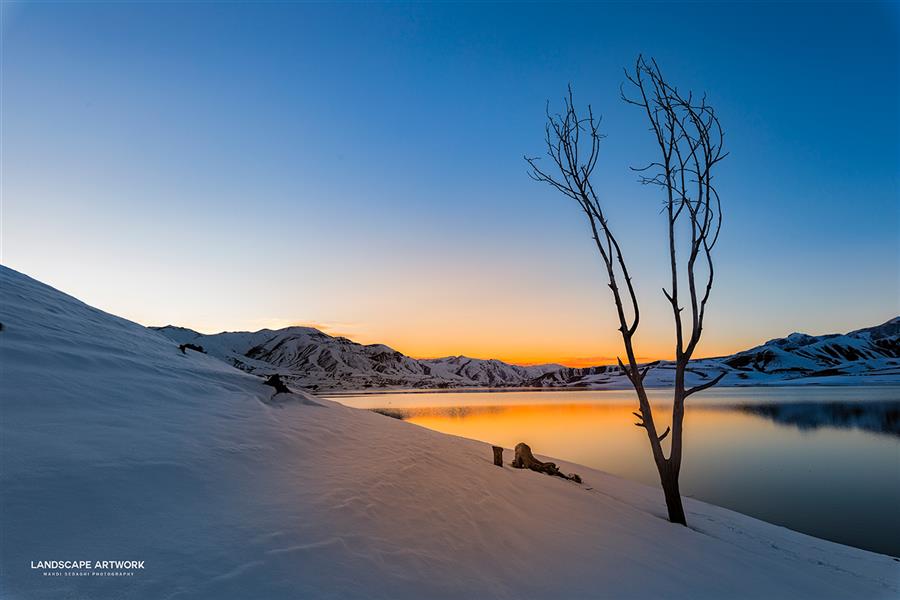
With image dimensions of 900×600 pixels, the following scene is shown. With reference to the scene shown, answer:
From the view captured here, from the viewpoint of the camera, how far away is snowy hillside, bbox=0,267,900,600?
3049 millimetres

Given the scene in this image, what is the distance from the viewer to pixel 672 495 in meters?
8.71

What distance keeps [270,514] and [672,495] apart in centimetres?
818

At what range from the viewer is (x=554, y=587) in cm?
416

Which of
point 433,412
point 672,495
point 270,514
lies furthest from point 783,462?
point 433,412

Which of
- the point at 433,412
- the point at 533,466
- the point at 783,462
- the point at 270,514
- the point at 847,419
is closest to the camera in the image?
the point at 270,514

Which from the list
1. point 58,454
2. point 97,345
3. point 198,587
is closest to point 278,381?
point 97,345

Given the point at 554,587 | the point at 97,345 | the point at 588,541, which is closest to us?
the point at 554,587

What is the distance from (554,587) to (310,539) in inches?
96.4

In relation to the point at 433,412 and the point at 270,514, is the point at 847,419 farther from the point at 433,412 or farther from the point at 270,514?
the point at 270,514

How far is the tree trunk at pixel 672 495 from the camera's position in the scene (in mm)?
8655

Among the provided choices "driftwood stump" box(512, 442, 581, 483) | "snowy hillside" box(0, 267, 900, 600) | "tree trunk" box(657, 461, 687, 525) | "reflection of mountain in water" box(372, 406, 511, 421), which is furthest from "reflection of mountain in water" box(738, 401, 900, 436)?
"reflection of mountain in water" box(372, 406, 511, 421)

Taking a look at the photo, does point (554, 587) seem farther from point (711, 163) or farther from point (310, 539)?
point (711, 163)

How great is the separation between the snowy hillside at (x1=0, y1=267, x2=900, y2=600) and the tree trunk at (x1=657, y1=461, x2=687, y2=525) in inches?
27.8

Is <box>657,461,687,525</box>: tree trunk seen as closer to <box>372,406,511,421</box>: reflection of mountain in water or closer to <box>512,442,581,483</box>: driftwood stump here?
<box>512,442,581,483</box>: driftwood stump
